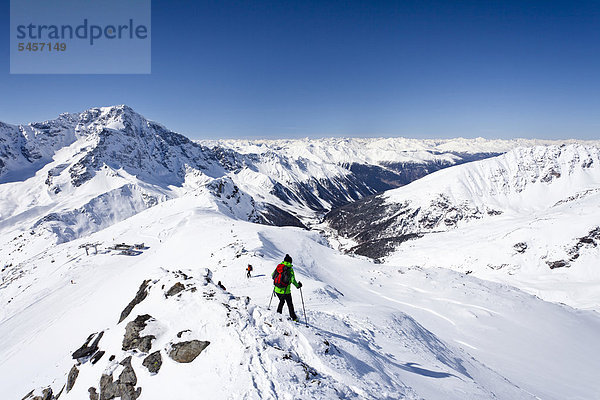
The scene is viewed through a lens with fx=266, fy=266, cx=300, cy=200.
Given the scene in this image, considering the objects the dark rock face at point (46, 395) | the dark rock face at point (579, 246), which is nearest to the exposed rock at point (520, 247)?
the dark rock face at point (579, 246)

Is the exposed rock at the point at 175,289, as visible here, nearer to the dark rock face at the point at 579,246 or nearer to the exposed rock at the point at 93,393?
the exposed rock at the point at 93,393

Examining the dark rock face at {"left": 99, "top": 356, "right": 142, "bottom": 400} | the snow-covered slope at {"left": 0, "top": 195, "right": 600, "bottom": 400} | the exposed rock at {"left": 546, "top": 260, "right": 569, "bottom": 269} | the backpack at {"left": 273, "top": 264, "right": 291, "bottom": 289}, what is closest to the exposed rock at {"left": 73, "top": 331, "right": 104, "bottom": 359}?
the snow-covered slope at {"left": 0, "top": 195, "right": 600, "bottom": 400}

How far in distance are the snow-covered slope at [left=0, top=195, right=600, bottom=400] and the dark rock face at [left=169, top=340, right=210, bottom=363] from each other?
0.04 metres

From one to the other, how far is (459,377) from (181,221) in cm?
6838

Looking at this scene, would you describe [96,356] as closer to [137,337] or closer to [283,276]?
[137,337]

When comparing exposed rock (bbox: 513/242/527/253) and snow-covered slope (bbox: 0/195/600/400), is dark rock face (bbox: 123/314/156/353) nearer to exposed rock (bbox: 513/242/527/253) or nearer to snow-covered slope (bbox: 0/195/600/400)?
snow-covered slope (bbox: 0/195/600/400)

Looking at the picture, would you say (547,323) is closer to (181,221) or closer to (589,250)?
(181,221)

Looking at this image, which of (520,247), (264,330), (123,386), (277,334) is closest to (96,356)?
(123,386)

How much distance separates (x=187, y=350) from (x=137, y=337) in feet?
8.88

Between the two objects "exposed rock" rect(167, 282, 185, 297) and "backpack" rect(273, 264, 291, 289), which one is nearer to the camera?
"backpack" rect(273, 264, 291, 289)

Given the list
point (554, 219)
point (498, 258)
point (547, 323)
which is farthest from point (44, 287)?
point (554, 219)

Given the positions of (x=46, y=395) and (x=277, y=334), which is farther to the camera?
(x=46, y=395)

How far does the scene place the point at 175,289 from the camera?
41.3ft

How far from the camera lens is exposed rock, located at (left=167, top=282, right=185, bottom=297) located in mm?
12414
